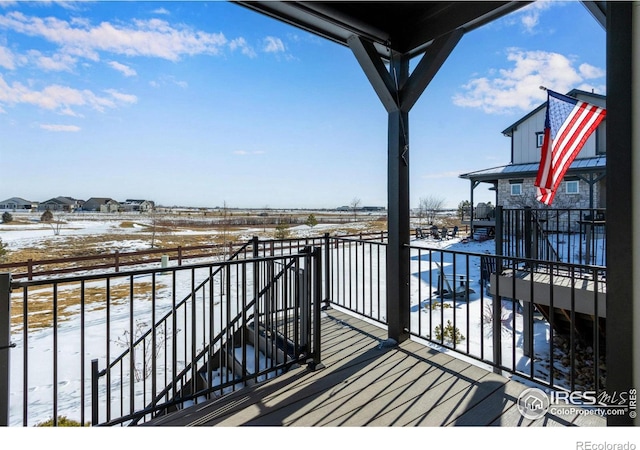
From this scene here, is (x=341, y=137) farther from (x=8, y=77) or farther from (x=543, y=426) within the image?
(x=543, y=426)

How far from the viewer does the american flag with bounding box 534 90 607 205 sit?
272 centimetres

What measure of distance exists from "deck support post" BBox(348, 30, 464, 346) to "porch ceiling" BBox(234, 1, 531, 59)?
0.10 metres

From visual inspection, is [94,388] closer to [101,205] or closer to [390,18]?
[390,18]

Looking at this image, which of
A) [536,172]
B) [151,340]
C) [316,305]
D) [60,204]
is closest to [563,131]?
[316,305]

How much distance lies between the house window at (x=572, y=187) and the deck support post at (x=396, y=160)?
1051 centimetres

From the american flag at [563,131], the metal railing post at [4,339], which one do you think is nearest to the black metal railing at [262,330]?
the metal railing post at [4,339]

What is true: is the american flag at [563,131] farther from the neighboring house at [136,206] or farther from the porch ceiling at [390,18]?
the neighboring house at [136,206]

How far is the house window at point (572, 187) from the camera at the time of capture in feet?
33.4

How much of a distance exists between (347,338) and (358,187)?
17.8m

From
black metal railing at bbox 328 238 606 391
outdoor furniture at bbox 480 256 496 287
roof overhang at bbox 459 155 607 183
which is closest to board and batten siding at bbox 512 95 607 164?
roof overhang at bbox 459 155 607 183

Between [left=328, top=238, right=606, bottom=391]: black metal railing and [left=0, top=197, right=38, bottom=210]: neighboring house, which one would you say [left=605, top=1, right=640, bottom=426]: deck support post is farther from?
[left=0, top=197, right=38, bottom=210]: neighboring house
